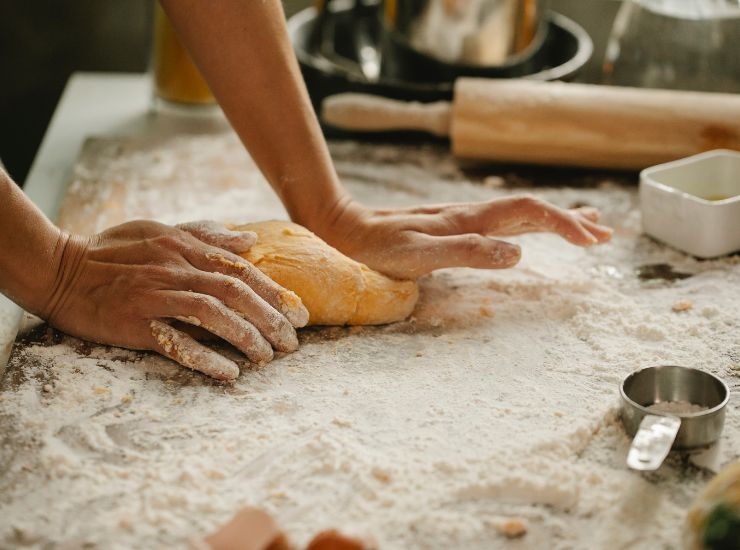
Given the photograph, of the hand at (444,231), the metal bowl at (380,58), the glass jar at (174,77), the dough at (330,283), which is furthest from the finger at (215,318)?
the glass jar at (174,77)

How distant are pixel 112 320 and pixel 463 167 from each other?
3.45ft

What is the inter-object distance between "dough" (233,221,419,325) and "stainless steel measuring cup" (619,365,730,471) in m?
0.41

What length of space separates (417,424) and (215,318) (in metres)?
0.33

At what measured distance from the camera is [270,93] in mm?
1561

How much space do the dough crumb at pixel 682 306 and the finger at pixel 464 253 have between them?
281 millimetres

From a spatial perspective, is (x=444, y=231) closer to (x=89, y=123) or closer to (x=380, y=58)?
(x=380, y=58)

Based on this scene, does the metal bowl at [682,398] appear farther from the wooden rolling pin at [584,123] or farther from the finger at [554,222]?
the wooden rolling pin at [584,123]

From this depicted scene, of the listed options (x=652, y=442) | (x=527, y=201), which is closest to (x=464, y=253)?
(x=527, y=201)

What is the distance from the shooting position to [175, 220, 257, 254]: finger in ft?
4.63

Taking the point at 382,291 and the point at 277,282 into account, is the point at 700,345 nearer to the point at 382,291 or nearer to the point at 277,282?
the point at 382,291

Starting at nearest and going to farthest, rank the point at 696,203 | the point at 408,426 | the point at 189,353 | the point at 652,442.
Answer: the point at 652,442 < the point at 408,426 < the point at 189,353 < the point at 696,203

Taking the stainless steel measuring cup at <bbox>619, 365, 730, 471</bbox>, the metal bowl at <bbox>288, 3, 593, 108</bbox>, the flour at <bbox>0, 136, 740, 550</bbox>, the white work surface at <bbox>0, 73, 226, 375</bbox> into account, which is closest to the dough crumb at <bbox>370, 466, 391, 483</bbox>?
the flour at <bbox>0, 136, 740, 550</bbox>

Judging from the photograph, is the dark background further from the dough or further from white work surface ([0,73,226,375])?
the dough

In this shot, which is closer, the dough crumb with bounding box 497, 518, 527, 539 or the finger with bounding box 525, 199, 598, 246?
the dough crumb with bounding box 497, 518, 527, 539
